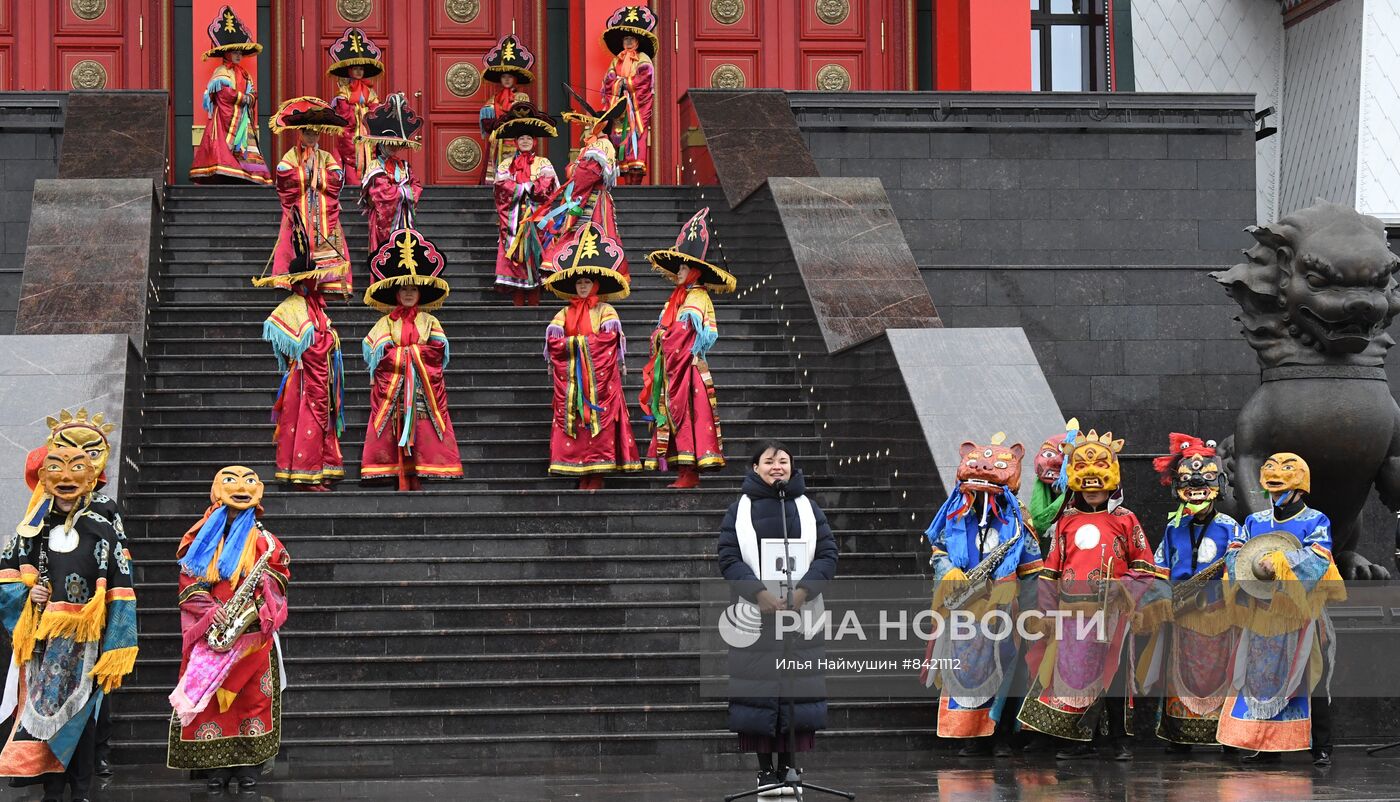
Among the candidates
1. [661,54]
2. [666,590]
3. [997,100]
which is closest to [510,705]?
[666,590]

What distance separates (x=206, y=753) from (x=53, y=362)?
348 centimetres

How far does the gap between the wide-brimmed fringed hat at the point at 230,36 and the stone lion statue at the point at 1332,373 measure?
985cm

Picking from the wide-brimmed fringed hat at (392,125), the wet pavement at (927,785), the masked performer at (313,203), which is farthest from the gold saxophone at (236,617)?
the wide-brimmed fringed hat at (392,125)

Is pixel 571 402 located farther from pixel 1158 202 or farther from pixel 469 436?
pixel 1158 202

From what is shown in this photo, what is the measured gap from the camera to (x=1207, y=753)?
10.5 metres

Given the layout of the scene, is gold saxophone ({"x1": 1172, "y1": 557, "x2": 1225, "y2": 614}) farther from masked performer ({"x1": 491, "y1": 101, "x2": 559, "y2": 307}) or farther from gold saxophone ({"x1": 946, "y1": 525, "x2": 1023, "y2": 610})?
masked performer ({"x1": 491, "y1": 101, "x2": 559, "y2": 307})

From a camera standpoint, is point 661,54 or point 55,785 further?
point 661,54

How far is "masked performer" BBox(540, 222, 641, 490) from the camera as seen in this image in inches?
517

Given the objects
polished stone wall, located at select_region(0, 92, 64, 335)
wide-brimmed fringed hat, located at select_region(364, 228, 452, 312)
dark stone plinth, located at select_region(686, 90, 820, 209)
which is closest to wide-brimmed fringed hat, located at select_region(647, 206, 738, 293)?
wide-brimmed fringed hat, located at select_region(364, 228, 452, 312)

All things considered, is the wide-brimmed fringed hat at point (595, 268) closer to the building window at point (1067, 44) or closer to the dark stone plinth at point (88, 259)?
the dark stone plinth at point (88, 259)

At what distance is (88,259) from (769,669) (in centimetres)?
687

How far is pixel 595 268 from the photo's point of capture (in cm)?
1317

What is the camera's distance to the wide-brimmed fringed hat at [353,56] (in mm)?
18188

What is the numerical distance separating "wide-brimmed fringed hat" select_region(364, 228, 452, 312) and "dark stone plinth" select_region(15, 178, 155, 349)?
149 centimetres
